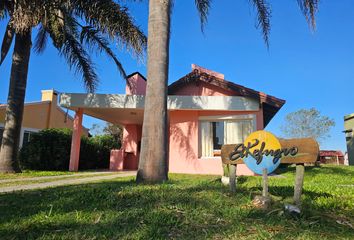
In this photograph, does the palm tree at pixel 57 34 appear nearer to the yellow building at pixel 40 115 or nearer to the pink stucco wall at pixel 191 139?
the pink stucco wall at pixel 191 139

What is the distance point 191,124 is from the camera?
13.7 m

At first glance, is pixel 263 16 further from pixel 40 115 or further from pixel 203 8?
pixel 40 115

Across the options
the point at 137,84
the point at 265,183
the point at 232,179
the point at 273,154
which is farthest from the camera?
the point at 137,84

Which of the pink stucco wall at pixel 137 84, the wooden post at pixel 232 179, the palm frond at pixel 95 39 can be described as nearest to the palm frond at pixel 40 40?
the palm frond at pixel 95 39

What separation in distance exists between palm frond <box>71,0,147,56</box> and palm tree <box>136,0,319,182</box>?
A: 3.87 m

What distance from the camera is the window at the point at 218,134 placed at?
43.4 ft

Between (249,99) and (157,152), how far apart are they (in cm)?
755

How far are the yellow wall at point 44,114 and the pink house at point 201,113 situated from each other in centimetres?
1084

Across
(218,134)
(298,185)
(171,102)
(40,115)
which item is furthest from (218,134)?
(40,115)

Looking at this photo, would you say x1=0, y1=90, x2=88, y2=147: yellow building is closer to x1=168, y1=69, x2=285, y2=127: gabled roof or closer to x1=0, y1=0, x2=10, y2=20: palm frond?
x1=0, y1=0, x2=10, y2=20: palm frond

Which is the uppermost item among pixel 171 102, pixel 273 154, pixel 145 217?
pixel 171 102

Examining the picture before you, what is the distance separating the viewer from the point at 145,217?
147 inches

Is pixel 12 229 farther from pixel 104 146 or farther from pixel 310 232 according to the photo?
pixel 104 146

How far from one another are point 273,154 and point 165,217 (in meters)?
2.06
